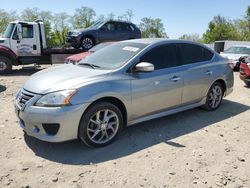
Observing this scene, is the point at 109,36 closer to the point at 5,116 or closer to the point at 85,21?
the point at 5,116

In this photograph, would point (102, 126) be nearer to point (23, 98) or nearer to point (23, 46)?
point (23, 98)

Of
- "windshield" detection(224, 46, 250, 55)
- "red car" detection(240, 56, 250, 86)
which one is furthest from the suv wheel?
"red car" detection(240, 56, 250, 86)

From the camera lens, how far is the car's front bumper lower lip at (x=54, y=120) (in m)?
3.80

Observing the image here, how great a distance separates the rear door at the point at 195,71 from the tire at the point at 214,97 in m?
0.25

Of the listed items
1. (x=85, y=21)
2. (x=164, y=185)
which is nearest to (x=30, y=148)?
(x=164, y=185)

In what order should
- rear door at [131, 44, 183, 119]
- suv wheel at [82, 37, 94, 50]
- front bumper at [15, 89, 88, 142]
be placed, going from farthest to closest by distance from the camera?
suv wheel at [82, 37, 94, 50], rear door at [131, 44, 183, 119], front bumper at [15, 89, 88, 142]

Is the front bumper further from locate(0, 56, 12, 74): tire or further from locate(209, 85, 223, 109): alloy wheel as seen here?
locate(0, 56, 12, 74): tire

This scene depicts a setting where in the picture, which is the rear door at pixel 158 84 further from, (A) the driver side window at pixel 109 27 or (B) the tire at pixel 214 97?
(A) the driver side window at pixel 109 27

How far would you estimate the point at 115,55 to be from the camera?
5012mm

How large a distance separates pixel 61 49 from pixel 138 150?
1082cm

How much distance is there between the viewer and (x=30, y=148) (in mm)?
4246

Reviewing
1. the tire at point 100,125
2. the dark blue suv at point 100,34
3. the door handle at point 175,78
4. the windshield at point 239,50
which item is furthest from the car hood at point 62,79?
the windshield at point 239,50

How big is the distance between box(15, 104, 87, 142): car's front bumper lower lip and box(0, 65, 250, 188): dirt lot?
317mm

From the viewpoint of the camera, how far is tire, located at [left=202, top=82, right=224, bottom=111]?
613cm
